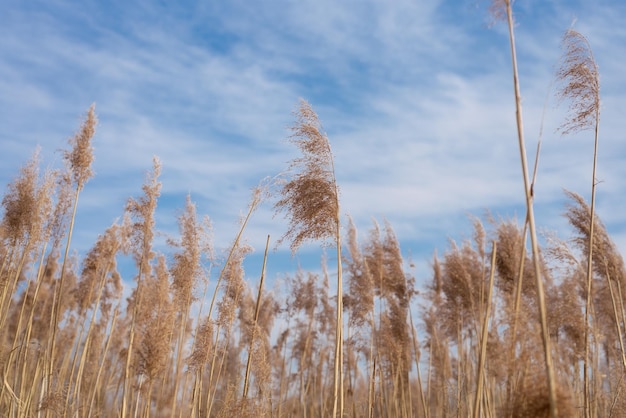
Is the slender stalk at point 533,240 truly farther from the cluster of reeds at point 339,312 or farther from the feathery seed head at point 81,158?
the feathery seed head at point 81,158

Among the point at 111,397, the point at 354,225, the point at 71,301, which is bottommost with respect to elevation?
the point at 111,397

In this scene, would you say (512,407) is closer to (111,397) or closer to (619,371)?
(619,371)

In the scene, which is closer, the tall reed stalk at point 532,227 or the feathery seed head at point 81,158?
the tall reed stalk at point 532,227

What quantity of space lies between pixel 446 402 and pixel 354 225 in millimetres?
2764

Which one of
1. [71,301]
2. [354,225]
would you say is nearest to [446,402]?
[354,225]

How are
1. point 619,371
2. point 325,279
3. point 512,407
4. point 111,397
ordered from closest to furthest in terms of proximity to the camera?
point 512,407, point 619,371, point 111,397, point 325,279

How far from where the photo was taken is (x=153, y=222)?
5.75m

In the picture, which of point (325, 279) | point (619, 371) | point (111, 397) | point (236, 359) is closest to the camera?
point (619, 371)

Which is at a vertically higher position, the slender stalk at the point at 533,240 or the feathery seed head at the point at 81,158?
the feathery seed head at the point at 81,158

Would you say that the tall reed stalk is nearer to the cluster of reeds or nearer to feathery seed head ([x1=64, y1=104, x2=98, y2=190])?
the cluster of reeds

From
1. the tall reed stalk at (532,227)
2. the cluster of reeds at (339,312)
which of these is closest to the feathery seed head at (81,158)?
the cluster of reeds at (339,312)

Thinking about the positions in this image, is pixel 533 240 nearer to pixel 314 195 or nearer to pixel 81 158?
pixel 314 195

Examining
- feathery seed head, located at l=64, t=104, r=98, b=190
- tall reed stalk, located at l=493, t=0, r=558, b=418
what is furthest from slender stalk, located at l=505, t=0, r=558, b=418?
feathery seed head, located at l=64, t=104, r=98, b=190

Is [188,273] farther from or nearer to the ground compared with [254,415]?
farther from the ground
